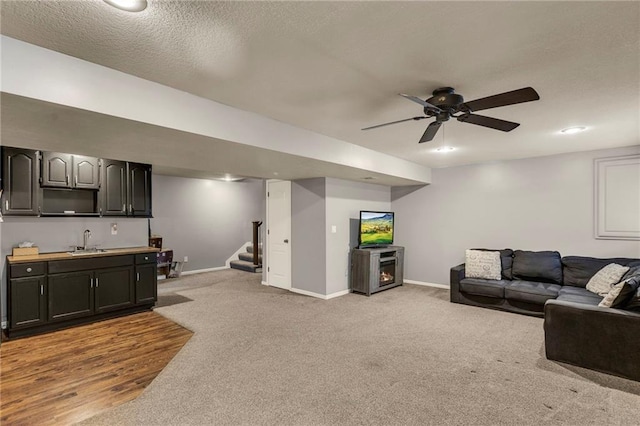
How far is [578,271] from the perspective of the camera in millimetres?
4633

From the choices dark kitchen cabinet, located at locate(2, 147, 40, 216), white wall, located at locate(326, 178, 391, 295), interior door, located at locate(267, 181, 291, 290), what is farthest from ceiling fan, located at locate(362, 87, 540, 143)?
dark kitchen cabinet, located at locate(2, 147, 40, 216)

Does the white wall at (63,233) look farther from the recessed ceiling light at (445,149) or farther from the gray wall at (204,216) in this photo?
the recessed ceiling light at (445,149)

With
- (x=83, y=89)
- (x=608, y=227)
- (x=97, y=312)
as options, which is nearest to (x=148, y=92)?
(x=83, y=89)

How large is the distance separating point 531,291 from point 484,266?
81cm

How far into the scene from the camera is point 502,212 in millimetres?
5660

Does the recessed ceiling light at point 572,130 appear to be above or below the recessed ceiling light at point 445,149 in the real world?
above

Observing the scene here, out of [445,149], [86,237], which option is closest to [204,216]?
[86,237]

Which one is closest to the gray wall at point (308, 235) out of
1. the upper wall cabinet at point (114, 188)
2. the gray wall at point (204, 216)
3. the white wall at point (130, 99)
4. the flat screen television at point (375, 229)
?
the flat screen television at point (375, 229)

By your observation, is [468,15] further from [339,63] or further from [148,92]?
[148,92]

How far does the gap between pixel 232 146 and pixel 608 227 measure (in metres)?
5.44

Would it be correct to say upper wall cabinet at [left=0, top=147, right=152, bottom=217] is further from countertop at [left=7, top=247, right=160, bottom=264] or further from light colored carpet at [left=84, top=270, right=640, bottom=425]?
light colored carpet at [left=84, top=270, right=640, bottom=425]

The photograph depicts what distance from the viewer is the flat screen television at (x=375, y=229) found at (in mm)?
Result: 5844

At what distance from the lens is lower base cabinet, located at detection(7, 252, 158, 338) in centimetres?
367

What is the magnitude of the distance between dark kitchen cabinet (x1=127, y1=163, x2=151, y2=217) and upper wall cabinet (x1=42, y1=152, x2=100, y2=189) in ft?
1.47
